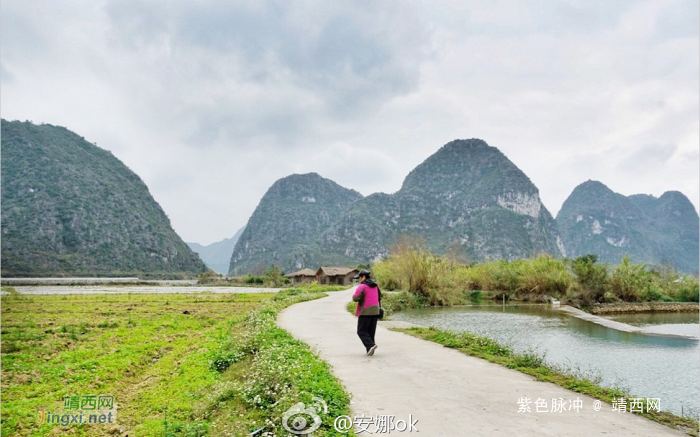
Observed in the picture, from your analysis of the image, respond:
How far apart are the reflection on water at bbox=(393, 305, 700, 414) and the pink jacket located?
3.06 metres

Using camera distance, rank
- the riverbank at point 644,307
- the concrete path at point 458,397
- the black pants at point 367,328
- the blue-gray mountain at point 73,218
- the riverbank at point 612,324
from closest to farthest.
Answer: the concrete path at point 458,397 < the black pants at point 367,328 < the riverbank at point 612,324 < the riverbank at point 644,307 < the blue-gray mountain at point 73,218

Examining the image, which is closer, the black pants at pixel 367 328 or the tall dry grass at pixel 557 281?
the black pants at pixel 367 328

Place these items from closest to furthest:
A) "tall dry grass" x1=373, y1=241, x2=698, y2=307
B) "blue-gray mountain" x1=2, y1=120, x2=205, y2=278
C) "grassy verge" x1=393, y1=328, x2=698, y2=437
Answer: "grassy verge" x1=393, y1=328, x2=698, y2=437
"tall dry grass" x1=373, y1=241, x2=698, y2=307
"blue-gray mountain" x1=2, y1=120, x2=205, y2=278

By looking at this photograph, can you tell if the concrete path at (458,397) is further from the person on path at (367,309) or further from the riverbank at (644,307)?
the riverbank at (644,307)

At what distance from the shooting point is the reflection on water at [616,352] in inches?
308

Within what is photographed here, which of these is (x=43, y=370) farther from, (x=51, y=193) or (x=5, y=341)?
(x=51, y=193)

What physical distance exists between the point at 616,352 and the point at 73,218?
10648 centimetres

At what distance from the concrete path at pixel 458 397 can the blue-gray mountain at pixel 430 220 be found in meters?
93.6

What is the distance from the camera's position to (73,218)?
89.6 metres

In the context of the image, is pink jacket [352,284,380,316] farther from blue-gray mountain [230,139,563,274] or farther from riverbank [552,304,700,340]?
blue-gray mountain [230,139,563,274]

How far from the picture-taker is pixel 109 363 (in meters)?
8.85

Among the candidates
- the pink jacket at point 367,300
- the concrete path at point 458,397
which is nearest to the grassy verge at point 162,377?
the concrete path at point 458,397

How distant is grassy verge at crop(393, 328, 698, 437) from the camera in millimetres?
4441

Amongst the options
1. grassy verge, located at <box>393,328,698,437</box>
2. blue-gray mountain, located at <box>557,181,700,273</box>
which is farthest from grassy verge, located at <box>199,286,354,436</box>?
blue-gray mountain, located at <box>557,181,700,273</box>
